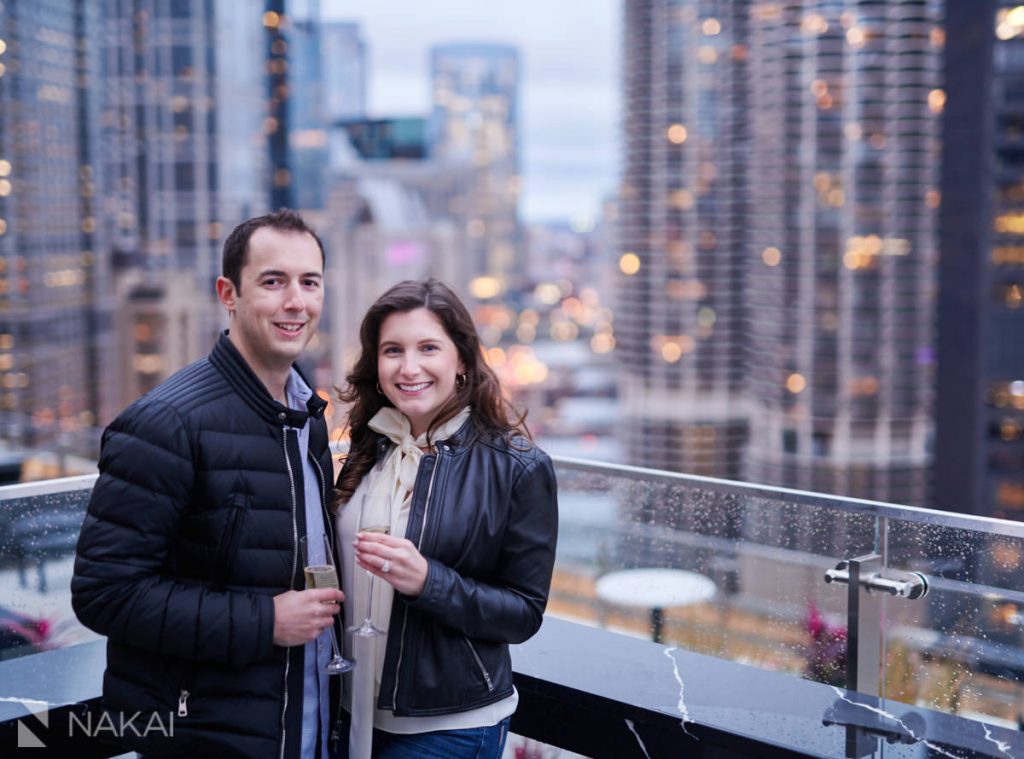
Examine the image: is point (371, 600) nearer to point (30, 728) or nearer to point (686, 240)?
point (30, 728)

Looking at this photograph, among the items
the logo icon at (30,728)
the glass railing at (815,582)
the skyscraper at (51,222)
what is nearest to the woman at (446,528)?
the logo icon at (30,728)

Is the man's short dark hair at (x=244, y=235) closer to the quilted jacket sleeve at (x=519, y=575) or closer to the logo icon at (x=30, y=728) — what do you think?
the quilted jacket sleeve at (x=519, y=575)

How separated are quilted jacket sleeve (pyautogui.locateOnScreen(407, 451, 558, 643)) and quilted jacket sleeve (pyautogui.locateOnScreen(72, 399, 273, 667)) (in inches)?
13.4

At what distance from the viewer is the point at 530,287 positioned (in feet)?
566

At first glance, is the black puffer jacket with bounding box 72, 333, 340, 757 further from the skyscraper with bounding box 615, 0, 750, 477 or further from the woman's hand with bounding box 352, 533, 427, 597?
the skyscraper with bounding box 615, 0, 750, 477

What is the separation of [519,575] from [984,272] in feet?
174

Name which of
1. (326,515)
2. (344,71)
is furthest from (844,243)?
(344,71)

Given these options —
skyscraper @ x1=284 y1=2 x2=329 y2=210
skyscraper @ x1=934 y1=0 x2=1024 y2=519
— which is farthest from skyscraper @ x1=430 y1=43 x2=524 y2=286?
skyscraper @ x1=934 y1=0 x2=1024 y2=519

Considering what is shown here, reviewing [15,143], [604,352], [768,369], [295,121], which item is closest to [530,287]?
[604,352]

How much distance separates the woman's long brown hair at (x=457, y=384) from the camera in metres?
2.19

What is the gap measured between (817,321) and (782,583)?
77552mm

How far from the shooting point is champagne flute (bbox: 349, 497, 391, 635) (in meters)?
2.09

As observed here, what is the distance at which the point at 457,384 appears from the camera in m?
2.27

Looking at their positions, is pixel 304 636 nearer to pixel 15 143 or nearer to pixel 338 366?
pixel 15 143
